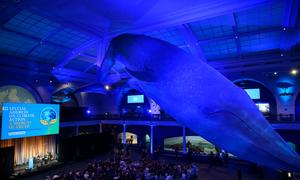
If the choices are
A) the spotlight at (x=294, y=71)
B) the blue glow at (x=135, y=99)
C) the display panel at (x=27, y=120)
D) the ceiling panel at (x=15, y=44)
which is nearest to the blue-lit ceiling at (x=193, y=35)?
the ceiling panel at (x=15, y=44)

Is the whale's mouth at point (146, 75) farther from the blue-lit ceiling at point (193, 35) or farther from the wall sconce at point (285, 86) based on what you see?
the wall sconce at point (285, 86)

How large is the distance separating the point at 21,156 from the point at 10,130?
5.56m

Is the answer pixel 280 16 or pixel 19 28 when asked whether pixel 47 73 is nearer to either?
pixel 19 28

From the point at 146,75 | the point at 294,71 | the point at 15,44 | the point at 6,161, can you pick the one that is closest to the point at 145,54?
the point at 146,75

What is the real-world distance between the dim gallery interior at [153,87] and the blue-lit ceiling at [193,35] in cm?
10

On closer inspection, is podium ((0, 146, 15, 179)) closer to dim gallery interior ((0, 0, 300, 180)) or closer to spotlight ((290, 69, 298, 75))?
dim gallery interior ((0, 0, 300, 180))

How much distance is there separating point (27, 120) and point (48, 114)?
7.20ft

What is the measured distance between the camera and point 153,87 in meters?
2.01

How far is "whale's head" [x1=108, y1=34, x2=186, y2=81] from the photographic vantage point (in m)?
1.90

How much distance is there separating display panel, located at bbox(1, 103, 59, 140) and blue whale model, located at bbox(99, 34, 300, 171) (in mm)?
19039

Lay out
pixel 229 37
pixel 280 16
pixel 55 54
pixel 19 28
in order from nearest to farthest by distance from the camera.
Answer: pixel 280 16
pixel 19 28
pixel 229 37
pixel 55 54

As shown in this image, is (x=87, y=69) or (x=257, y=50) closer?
(x=257, y=50)

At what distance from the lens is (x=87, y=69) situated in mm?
30219

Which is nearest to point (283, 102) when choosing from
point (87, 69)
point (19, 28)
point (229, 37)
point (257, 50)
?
point (257, 50)
